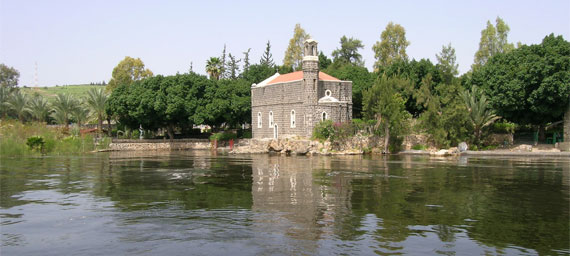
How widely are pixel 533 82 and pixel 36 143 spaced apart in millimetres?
36914

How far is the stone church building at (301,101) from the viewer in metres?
43.3

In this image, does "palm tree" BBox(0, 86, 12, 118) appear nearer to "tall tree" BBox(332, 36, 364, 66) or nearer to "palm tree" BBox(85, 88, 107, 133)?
"palm tree" BBox(85, 88, 107, 133)

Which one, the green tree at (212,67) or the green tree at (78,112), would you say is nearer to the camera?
the green tree at (78,112)

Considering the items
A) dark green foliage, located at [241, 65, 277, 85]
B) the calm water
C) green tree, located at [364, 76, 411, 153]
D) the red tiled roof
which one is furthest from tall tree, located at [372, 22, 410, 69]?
the calm water

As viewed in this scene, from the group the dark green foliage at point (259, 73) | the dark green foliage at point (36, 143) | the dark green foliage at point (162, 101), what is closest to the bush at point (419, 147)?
the dark green foliage at point (162, 101)

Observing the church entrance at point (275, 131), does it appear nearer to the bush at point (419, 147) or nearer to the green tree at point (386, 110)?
the green tree at point (386, 110)

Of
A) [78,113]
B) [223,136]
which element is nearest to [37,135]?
[78,113]

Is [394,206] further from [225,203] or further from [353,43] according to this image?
[353,43]

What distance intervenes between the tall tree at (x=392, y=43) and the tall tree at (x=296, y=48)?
10.5 meters

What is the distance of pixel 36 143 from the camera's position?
1471 inches

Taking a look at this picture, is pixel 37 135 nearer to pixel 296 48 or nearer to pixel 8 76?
pixel 296 48

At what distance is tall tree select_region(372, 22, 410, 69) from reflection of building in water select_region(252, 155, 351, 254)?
1666 inches

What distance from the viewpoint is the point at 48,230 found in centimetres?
1170

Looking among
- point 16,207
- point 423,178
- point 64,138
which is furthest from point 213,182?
point 64,138
